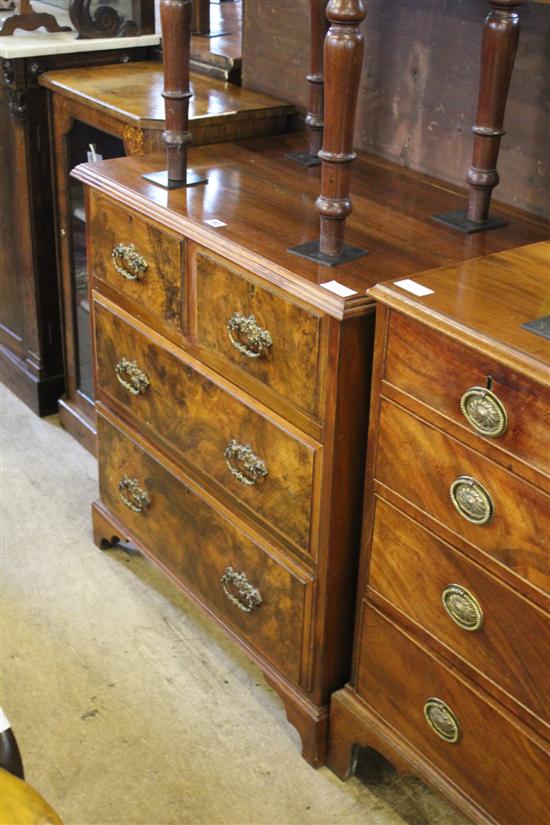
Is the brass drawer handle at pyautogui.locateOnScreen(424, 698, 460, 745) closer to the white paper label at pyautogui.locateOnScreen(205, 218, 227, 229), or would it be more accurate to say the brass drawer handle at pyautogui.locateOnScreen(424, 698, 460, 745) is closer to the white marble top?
the white paper label at pyautogui.locateOnScreen(205, 218, 227, 229)

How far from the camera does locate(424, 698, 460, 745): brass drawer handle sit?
1790 millimetres

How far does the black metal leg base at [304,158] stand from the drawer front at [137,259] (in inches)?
16.2

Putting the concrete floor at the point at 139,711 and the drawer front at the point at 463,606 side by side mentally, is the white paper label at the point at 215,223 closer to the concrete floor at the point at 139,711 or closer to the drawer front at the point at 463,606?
the drawer front at the point at 463,606

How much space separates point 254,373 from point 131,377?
1.66 ft

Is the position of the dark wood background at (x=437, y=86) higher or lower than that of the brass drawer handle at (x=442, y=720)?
higher

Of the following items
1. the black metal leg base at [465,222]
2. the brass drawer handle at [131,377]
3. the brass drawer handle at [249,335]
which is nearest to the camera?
the brass drawer handle at [249,335]

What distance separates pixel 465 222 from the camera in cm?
203

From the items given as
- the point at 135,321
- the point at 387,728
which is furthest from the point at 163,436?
the point at 387,728

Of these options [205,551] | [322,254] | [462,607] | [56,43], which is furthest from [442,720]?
Answer: [56,43]

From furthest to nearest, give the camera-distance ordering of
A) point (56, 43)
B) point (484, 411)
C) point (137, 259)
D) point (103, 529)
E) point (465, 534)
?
point (56, 43) → point (103, 529) → point (137, 259) → point (465, 534) → point (484, 411)

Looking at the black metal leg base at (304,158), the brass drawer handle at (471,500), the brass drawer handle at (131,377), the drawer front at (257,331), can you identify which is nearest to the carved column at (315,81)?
the black metal leg base at (304,158)

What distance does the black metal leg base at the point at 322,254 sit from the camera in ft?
6.02

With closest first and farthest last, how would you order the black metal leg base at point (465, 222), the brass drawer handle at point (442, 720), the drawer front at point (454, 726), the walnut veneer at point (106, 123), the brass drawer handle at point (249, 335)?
the drawer front at point (454, 726)
the brass drawer handle at point (442, 720)
the brass drawer handle at point (249, 335)
the black metal leg base at point (465, 222)
the walnut veneer at point (106, 123)

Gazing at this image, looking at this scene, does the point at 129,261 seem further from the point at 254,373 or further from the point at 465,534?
the point at 465,534
